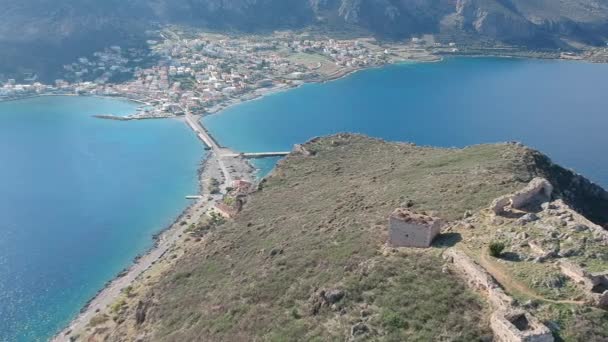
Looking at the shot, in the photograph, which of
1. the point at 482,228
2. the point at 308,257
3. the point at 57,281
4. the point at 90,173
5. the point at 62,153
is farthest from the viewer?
the point at 62,153

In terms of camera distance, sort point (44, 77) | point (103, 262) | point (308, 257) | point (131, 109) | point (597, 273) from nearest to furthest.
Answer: point (597, 273)
point (308, 257)
point (103, 262)
point (131, 109)
point (44, 77)

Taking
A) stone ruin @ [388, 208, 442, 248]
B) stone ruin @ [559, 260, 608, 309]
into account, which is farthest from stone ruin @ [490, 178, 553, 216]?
stone ruin @ [559, 260, 608, 309]

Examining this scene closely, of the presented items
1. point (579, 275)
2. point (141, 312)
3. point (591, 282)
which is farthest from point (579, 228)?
point (141, 312)

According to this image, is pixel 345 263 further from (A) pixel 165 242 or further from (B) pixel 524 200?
(A) pixel 165 242

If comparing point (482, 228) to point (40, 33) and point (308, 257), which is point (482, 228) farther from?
point (40, 33)

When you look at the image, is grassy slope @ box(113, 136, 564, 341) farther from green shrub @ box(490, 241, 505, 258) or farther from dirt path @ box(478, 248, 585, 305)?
green shrub @ box(490, 241, 505, 258)

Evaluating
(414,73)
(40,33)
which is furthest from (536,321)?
(40,33)

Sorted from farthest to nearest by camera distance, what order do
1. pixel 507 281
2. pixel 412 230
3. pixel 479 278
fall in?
pixel 412 230, pixel 507 281, pixel 479 278
